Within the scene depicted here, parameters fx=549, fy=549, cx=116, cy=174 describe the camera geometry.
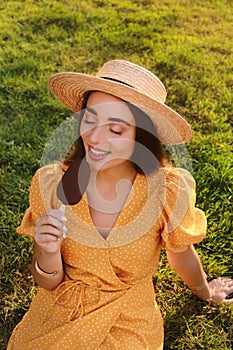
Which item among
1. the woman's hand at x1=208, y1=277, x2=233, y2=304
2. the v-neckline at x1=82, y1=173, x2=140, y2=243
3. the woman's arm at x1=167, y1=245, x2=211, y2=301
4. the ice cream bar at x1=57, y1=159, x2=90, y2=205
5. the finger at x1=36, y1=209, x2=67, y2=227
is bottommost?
the woman's hand at x1=208, y1=277, x2=233, y2=304

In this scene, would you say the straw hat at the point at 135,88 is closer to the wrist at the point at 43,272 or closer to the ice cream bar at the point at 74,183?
the ice cream bar at the point at 74,183

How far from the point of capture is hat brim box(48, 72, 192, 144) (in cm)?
204

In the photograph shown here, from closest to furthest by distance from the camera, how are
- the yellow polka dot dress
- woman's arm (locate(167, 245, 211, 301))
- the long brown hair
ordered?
the long brown hair, the yellow polka dot dress, woman's arm (locate(167, 245, 211, 301))

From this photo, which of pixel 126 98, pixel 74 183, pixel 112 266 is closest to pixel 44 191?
pixel 74 183

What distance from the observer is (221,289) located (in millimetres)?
2887

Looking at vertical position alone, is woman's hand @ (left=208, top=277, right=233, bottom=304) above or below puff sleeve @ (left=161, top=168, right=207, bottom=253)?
below

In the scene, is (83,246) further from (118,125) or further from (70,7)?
(70,7)

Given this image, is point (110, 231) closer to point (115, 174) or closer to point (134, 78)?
point (115, 174)

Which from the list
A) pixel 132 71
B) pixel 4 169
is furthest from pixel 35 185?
pixel 4 169

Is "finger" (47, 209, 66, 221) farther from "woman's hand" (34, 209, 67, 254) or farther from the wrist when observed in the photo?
the wrist

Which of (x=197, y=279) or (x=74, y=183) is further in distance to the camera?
(x=197, y=279)

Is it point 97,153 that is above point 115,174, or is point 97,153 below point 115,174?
above

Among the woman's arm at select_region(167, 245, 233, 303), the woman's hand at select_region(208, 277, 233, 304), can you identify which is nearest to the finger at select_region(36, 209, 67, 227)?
the woman's arm at select_region(167, 245, 233, 303)

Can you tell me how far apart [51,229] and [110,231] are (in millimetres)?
353
